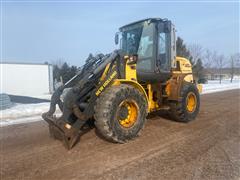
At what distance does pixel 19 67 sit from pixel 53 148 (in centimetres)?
2282

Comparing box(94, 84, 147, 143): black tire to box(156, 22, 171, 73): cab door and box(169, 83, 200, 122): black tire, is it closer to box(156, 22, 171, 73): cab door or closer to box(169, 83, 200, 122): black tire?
box(156, 22, 171, 73): cab door

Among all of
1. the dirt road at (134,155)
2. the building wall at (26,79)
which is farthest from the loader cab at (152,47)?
the building wall at (26,79)

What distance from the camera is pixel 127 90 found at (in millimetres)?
5168

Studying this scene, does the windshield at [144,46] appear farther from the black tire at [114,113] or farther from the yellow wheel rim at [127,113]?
the yellow wheel rim at [127,113]

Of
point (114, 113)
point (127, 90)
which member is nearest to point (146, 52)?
point (127, 90)

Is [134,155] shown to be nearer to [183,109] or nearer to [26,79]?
[183,109]

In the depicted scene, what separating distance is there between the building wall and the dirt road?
20.1 m

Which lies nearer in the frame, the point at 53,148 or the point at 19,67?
the point at 53,148

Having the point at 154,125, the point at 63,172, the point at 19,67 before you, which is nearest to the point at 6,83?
the point at 19,67

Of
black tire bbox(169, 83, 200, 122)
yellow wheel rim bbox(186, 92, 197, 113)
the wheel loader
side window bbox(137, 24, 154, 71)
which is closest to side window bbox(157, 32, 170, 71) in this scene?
the wheel loader

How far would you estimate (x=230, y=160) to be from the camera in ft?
13.8

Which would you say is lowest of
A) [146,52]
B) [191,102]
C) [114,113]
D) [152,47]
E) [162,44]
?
[191,102]

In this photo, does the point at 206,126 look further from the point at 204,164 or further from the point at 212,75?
the point at 212,75

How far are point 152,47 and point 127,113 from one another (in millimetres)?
1991
